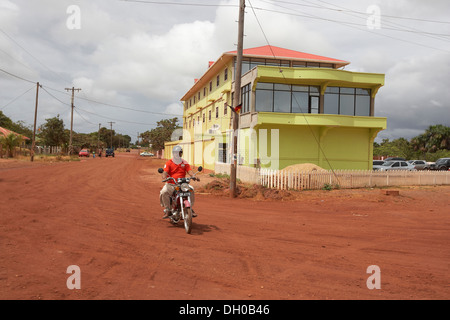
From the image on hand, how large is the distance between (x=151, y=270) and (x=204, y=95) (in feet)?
114

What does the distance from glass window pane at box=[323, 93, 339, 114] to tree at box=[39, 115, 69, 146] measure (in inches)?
1850

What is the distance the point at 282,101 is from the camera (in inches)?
954

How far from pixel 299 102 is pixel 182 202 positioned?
61.9 ft

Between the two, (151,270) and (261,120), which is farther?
(261,120)

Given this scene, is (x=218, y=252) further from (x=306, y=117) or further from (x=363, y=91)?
(x=363, y=91)

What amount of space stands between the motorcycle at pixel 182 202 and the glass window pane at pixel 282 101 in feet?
57.1

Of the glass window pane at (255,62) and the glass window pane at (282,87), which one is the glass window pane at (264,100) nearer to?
the glass window pane at (282,87)

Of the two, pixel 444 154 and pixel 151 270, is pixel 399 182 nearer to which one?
pixel 151 270

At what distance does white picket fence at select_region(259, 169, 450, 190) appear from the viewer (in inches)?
643

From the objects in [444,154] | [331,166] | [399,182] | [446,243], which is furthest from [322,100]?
[444,154]

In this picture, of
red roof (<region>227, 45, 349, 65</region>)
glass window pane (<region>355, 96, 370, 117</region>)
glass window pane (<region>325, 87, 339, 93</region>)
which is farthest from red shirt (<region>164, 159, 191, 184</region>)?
glass window pane (<region>355, 96, 370, 117</region>)

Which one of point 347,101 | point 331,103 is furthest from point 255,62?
point 347,101
